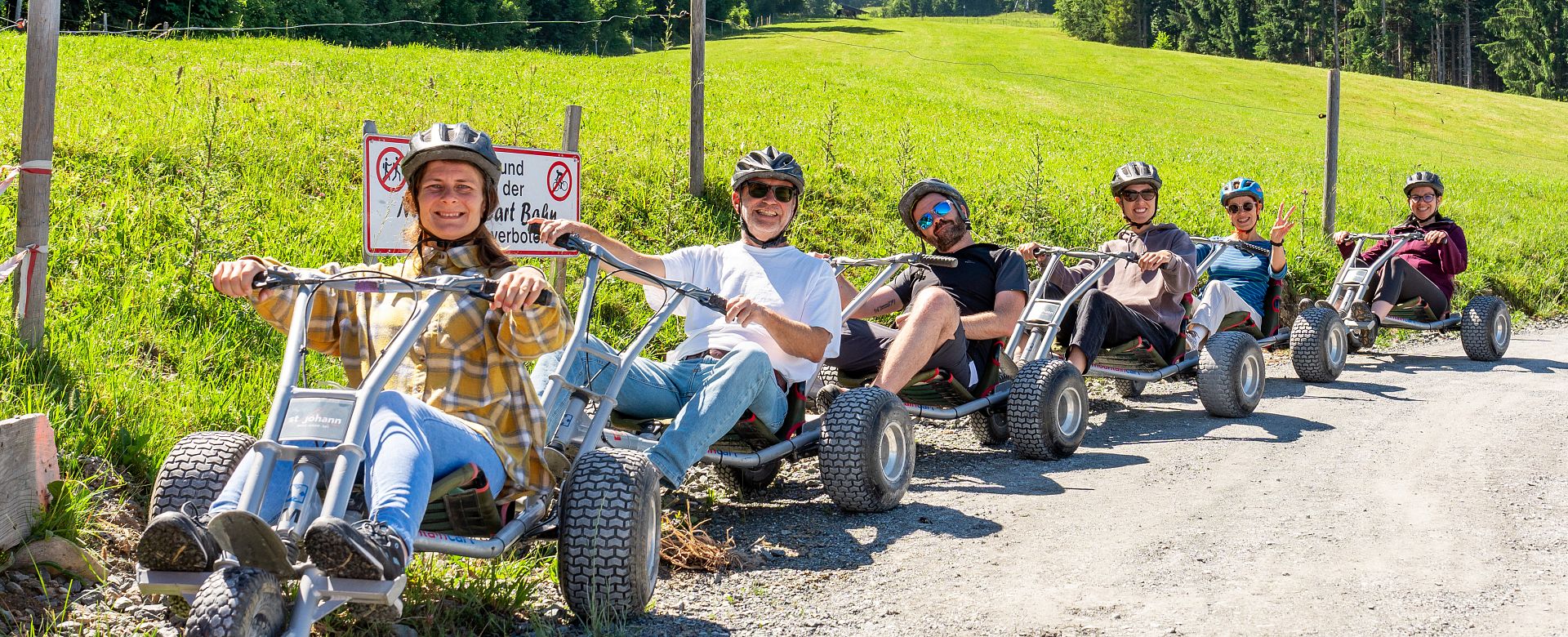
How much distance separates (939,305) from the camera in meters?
5.93

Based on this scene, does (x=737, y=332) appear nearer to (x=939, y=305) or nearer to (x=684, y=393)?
(x=684, y=393)

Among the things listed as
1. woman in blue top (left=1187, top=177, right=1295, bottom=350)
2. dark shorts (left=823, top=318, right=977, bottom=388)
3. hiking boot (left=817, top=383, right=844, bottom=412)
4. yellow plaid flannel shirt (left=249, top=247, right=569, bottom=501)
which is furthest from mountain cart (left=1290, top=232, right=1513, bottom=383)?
yellow plaid flannel shirt (left=249, top=247, right=569, bottom=501)

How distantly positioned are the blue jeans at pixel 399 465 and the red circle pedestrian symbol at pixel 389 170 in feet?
8.97

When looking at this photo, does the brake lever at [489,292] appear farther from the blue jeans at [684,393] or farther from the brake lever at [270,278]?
the blue jeans at [684,393]

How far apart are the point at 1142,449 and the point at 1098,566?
2.53m

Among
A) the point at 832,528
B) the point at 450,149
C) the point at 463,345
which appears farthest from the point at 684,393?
the point at 450,149

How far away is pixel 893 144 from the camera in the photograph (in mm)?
16438

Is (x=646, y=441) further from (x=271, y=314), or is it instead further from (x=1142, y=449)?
(x=1142, y=449)

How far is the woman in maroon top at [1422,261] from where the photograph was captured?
10.6 metres

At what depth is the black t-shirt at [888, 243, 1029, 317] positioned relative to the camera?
6.71 meters

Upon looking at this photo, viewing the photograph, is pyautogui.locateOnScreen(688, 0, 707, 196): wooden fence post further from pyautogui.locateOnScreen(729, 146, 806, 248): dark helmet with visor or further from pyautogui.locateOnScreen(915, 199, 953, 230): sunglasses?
pyautogui.locateOnScreen(729, 146, 806, 248): dark helmet with visor

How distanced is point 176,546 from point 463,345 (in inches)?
39.8

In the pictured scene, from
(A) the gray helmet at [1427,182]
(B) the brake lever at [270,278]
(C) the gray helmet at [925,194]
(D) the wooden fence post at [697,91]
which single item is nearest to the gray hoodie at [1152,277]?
(C) the gray helmet at [925,194]

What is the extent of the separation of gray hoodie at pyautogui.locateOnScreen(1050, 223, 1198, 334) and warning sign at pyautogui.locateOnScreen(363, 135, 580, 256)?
3259 mm
